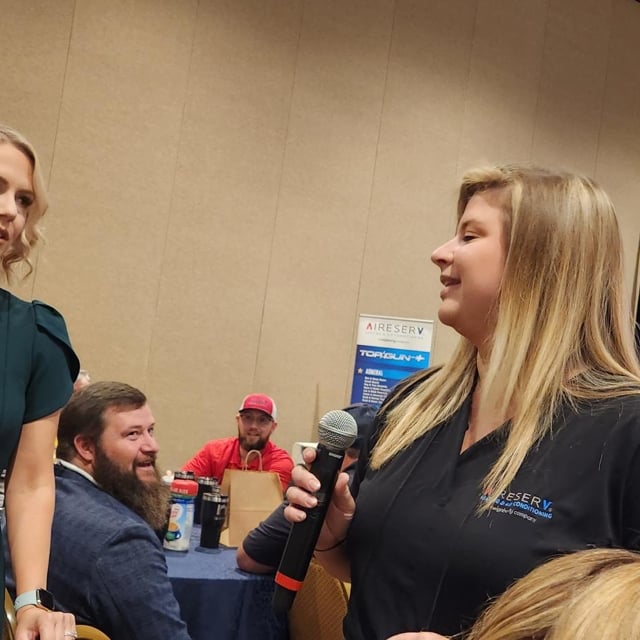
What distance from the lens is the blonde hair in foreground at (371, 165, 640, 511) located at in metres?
1.15

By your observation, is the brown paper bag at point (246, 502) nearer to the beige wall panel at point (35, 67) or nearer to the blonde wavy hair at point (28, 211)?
the blonde wavy hair at point (28, 211)

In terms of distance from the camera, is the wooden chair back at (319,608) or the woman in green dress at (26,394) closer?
the woman in green dress at (26,394)

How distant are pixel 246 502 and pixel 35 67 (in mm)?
4111

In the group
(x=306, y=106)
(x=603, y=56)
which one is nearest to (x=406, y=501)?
(x=306, y=106)

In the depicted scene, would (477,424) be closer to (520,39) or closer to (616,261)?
(616,261)

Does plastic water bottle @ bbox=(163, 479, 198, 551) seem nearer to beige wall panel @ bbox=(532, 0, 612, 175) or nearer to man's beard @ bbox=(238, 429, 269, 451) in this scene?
man's beard @ bbox=(238, 429, 269, 451)

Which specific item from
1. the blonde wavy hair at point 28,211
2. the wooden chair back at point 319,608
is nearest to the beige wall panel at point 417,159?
the wooden chair back at point 319,608

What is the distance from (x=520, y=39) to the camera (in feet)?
24.2

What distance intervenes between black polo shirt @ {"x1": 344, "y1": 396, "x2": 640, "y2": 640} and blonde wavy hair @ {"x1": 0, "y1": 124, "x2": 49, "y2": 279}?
0.86m

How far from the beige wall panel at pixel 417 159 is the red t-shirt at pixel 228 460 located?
1733mm

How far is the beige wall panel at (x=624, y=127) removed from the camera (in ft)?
25.2

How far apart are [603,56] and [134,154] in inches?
187

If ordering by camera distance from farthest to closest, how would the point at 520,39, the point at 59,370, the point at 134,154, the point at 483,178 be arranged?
the point at 520,39 < the point at 134,154 < the point at 59,370 < the point at 483,178

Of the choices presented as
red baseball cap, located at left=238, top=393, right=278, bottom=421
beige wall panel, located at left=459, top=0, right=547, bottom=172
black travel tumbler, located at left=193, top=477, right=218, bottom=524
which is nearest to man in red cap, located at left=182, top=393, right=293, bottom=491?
red baseball cap, located at left=238, top=393, right=278, bottom=421
